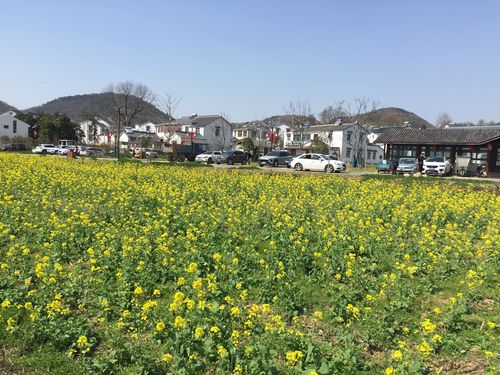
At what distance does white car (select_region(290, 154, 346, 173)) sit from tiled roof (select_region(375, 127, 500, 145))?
10.5 metres

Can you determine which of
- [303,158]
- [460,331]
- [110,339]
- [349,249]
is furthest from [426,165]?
[110,339]

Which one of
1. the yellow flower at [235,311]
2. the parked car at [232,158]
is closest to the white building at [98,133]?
the parked car at [232,158]

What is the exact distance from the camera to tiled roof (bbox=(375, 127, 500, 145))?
36.7 meters

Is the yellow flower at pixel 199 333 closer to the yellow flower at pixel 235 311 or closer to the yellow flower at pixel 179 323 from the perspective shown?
the yellow flower at pixel 179 323

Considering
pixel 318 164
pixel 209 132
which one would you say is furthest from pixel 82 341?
pixel 209 132

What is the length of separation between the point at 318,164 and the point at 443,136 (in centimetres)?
1370

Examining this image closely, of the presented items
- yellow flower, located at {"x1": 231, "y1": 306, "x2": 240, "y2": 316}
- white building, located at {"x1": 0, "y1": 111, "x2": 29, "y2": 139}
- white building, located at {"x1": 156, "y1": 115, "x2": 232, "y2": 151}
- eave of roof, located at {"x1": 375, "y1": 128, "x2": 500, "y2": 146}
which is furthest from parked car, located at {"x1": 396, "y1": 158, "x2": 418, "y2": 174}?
white building, located at {"x1": 0, "y1": 111, "x2": 29, "y2": 139}

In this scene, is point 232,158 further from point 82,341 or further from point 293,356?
point 293,356

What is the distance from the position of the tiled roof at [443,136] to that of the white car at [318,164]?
10.5 meters

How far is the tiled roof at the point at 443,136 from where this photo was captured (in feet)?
120

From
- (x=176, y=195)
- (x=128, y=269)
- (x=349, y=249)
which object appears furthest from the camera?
(x=176, y=195)

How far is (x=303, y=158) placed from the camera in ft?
117

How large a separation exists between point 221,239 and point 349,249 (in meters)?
2.50

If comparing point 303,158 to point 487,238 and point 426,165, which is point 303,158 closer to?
point 426,165
